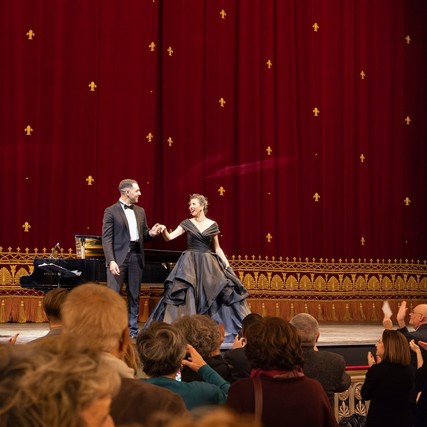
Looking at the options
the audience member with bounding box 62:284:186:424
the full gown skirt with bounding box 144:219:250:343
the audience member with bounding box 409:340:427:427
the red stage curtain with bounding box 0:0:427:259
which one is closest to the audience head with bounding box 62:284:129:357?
the audience member with bounding box 62:284:186:424

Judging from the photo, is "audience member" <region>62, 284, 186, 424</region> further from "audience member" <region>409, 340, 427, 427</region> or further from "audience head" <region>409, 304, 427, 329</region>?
"audience head" <region>409, 304, 427, 329</region>

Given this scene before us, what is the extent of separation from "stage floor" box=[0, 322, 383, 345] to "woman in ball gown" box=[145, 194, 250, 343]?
2.99 ft

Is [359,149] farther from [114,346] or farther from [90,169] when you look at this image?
[114,346]

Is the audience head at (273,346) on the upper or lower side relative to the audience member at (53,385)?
lower

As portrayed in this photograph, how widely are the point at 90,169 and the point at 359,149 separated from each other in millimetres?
3908

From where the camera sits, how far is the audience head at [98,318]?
1.77 metres

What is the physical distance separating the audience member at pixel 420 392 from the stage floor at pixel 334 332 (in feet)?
7.82

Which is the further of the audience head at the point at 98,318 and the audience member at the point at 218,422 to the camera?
the audience head at the point at 98,318

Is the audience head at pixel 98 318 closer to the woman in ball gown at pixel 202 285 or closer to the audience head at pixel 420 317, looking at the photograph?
the audience head at pixel 420 317

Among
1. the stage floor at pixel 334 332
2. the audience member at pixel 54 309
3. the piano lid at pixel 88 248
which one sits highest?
the piano lid at pixel 88 248

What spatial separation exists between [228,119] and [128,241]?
129 inches

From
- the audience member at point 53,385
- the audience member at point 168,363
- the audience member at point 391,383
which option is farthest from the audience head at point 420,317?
the audience member at point 53,385

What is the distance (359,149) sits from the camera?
1049 centimetres

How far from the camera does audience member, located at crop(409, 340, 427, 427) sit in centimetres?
281
